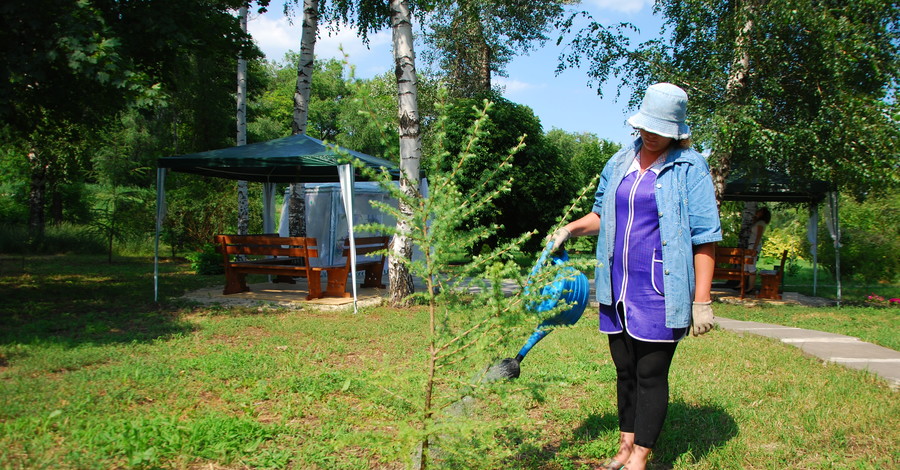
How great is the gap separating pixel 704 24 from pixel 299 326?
339 inches

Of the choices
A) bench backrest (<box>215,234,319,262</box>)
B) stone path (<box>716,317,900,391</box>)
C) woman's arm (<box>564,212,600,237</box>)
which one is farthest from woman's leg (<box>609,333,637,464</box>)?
bench backrest (<box>215,234,319,262</box>)

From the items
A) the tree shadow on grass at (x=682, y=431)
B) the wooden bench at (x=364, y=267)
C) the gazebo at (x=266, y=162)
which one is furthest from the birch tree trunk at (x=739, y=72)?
the tree shadow on grass at (x=682, y=431)

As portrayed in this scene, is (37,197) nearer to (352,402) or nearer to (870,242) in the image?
(352,402)

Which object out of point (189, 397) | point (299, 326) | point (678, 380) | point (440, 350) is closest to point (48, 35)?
point (299, 326)

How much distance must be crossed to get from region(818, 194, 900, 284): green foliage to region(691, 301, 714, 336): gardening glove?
42.7 feet

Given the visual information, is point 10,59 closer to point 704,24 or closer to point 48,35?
point 48,35

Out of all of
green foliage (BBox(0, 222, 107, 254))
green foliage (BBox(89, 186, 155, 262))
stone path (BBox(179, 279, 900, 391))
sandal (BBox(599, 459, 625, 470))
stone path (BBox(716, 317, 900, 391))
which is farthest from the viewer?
green foliage (BBox(0, 222, 107, 254))

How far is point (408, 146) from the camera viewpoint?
823 centimetres

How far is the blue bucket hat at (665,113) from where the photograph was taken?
257 cm

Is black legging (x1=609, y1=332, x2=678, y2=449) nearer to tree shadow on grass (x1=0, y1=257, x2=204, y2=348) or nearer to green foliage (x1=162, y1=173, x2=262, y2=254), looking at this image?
tree shadow on grass (x1=0, y1=257, x2=204, y2=348)

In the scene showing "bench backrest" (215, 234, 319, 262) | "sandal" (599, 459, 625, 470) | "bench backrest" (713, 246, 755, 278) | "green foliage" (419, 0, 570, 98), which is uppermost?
"green foliage" (419, 0, 570, 98)

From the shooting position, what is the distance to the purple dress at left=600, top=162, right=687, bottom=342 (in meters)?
2.60

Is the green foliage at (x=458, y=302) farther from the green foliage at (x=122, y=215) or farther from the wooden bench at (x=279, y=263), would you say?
the green foliage at (x=122, y=215)

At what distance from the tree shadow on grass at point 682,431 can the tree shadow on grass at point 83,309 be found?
4.46 m
